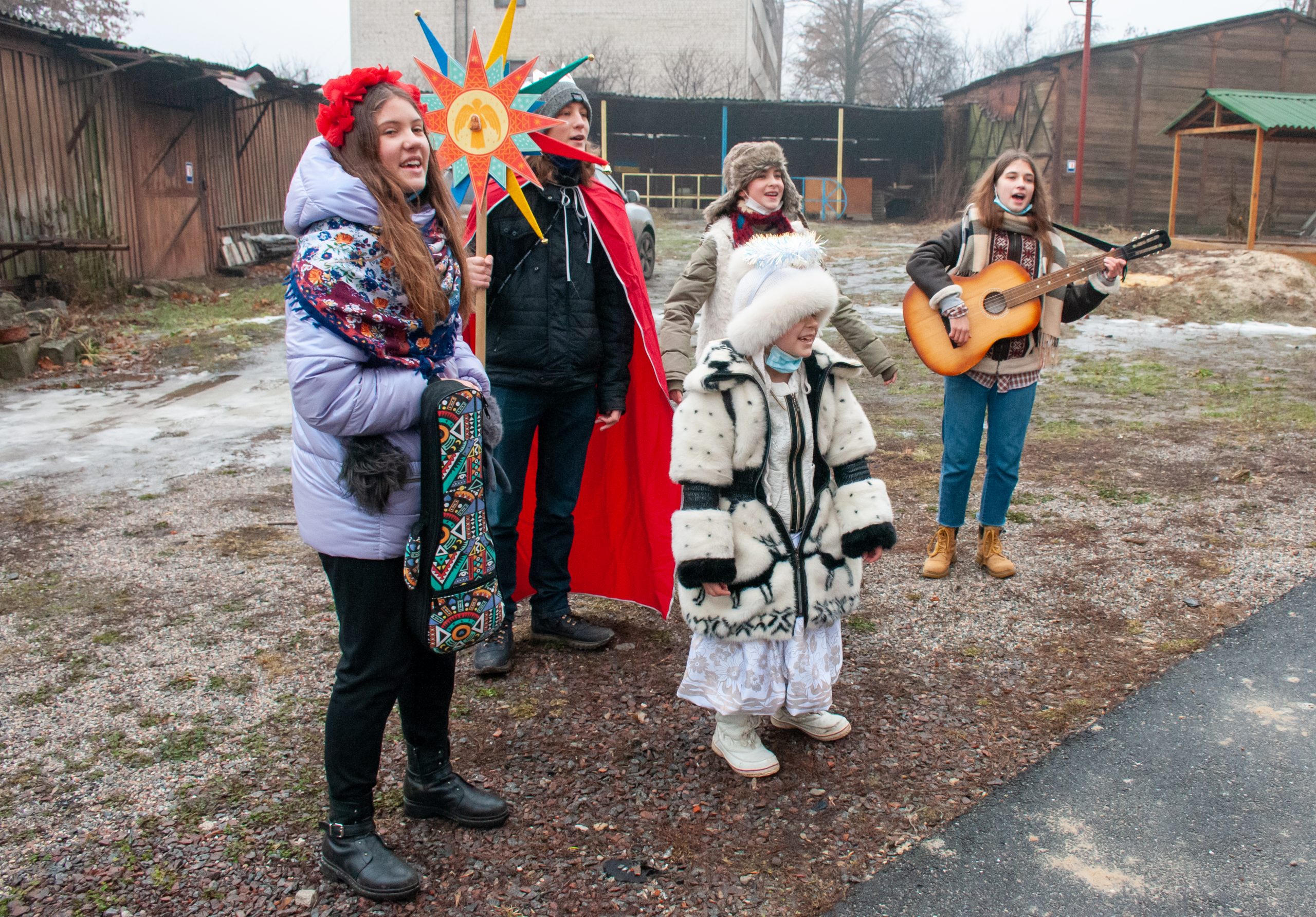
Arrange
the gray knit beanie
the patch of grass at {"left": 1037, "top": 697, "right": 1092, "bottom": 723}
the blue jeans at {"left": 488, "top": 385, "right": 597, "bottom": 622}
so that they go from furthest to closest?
the blue jeans at {"left": 488, "top": 385, "right": 597, "bottom": 622} < the gray knit beanie < the patch of grass at {"left": 1037, "top": 697, "right": 1092, "bottom": 723}

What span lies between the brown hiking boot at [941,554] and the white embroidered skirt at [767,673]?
68.3 inches

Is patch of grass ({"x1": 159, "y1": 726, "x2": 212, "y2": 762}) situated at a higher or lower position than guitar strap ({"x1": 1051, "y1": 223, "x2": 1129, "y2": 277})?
lower

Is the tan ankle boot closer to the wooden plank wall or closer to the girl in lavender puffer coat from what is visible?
the girl in lavender puffer coat

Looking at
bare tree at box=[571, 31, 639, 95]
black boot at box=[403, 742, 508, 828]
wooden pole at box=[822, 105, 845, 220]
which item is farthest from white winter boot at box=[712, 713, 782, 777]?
bare tree at box=[571, 31, 639, 95]

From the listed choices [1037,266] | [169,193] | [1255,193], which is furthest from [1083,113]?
[1037,266]

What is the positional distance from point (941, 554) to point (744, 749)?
198 centimetres

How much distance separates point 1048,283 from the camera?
4.46 m

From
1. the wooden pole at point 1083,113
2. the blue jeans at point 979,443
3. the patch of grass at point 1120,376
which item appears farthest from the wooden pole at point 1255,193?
the blue jeans at point 979,443

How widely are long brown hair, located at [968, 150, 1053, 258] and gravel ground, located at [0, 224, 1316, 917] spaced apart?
1518 mm

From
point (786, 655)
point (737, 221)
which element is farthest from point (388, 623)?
point (737, 221)

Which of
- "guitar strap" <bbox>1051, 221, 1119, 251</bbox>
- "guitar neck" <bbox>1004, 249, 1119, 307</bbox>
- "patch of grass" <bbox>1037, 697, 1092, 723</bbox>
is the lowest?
"patch of grass" <bbox>1037, 697, 1092, 723</bbox>

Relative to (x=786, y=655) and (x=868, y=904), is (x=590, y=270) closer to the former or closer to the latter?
(x=786, y=655)

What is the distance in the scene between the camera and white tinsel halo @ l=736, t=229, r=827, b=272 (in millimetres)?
2830

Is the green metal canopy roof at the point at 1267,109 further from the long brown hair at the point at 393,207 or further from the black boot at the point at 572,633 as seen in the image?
the long brown hair at the point at 393,207
